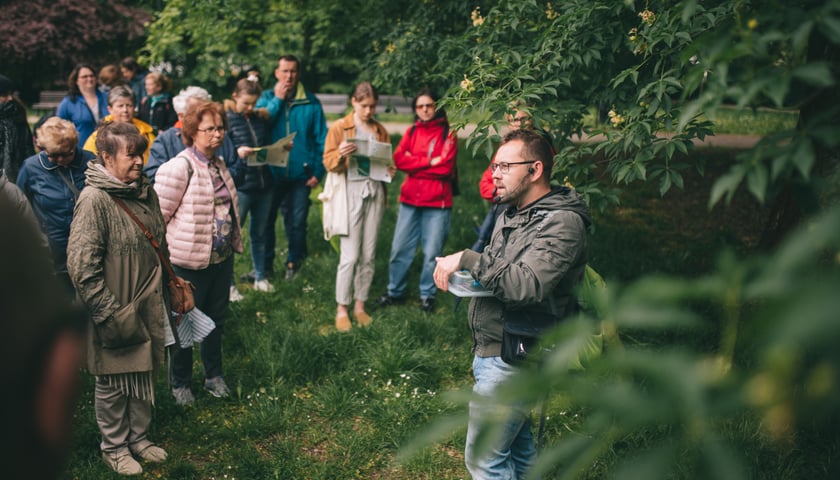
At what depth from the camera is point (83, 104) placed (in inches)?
286

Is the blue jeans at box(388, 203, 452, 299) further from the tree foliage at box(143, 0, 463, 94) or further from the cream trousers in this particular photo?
the tree foliage at box(143, 0, 463, 94)

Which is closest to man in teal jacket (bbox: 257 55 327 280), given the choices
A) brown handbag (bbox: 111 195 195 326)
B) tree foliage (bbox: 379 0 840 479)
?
brown handbag (bbox: 111 195 195 326)

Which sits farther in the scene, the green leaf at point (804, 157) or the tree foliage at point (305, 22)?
the tree foliage at point (305, 22)

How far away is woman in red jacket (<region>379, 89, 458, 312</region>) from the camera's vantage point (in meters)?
6.08

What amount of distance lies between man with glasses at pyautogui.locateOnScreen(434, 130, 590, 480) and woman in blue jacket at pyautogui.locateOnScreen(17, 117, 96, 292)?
264 centimetres

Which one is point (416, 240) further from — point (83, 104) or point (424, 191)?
point (83, 104)

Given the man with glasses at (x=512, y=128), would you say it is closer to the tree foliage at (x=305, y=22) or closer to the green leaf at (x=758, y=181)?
the tree foliage at (x=305, y=22)

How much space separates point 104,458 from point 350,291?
2.48 m

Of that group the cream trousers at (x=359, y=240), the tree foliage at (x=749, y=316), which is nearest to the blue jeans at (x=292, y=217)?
the cream trousers at (x=359, y=240)

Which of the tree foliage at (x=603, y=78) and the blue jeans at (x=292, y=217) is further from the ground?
the tree foliage at (x=603, y=78)

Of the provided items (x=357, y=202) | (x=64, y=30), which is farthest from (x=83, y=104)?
(x=64, y=30)

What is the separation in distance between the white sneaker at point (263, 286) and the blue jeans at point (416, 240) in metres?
1.20

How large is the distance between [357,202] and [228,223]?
5.15ft

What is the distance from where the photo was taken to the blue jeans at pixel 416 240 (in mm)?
6250
